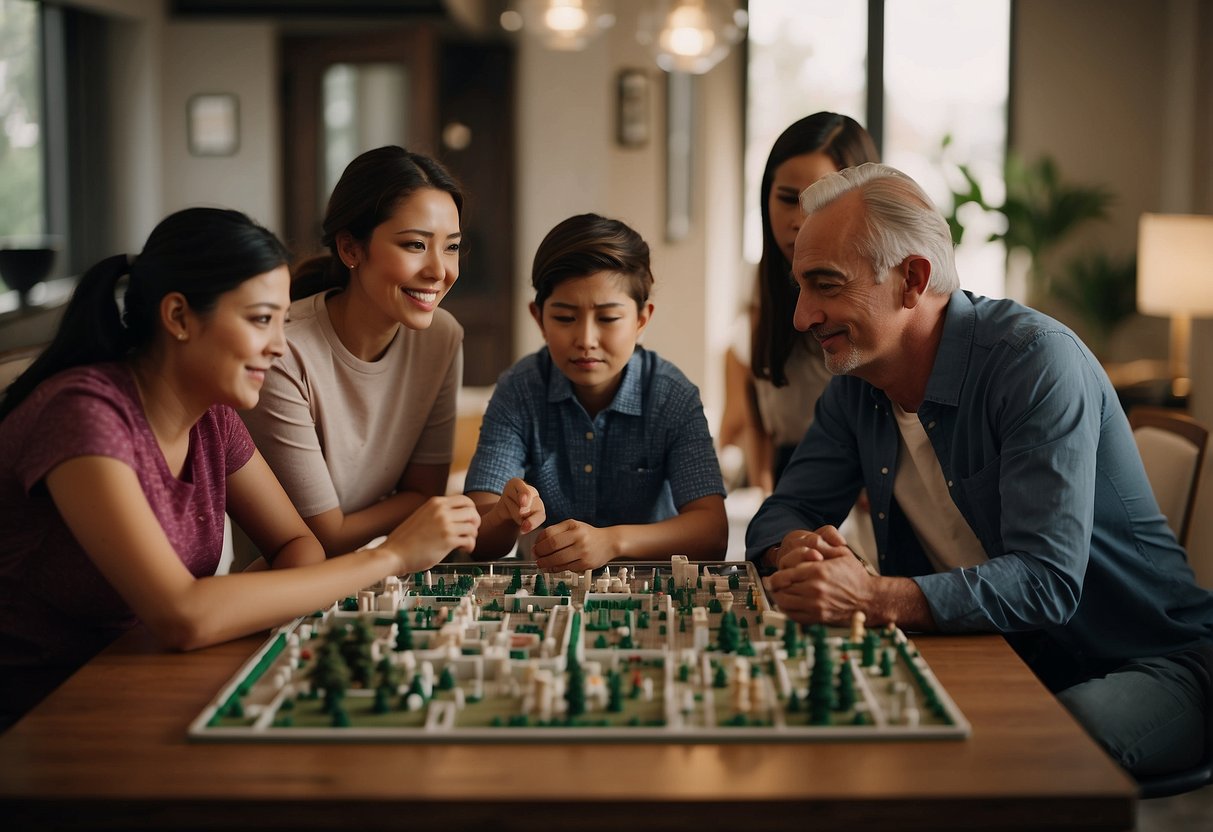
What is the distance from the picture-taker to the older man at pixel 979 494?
180cm

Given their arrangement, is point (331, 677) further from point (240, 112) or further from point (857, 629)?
point (240, 112)

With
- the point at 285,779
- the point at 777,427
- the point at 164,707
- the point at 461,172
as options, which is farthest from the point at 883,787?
the point at 461,172

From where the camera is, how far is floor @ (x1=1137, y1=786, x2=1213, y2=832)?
6.03ft

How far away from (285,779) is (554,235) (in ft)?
4.61

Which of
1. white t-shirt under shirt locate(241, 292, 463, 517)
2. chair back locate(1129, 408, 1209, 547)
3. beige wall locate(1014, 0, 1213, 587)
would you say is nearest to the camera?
white t-shirt under shirt locate(241, 292, 463, 517)

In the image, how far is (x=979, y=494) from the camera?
6.71 ft

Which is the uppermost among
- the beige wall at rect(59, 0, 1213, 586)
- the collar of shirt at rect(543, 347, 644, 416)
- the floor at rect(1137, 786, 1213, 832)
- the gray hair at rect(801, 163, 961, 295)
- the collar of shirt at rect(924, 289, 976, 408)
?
the beige wall at rect(59, 0, 1213, 586)

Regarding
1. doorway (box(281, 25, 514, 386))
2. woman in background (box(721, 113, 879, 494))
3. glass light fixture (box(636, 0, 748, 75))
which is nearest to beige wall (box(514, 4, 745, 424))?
doorway (box(281, 25, 514, 386))

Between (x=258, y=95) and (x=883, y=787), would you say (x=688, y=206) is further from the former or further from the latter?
(x=883, y=787)

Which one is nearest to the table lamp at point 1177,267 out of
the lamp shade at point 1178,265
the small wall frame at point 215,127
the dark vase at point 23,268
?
the lamp shade at point 1178,265

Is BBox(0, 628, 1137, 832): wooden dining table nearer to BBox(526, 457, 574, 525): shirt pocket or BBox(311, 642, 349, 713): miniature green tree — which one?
BBox(311, 642, 349, 713): miniature green tree

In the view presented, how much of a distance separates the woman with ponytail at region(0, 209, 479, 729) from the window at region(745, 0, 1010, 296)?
6514 millimetres

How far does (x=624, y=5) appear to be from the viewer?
7215mm

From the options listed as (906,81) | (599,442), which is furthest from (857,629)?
(906,81)
